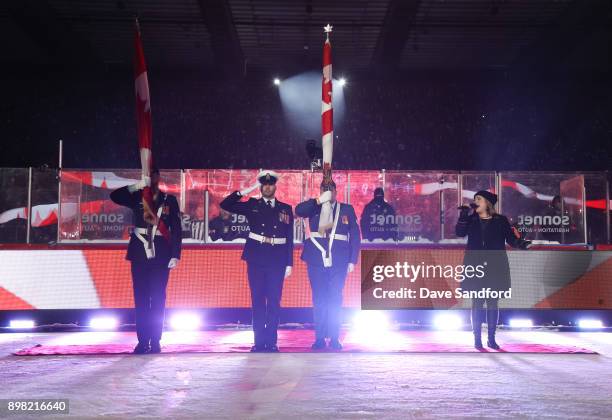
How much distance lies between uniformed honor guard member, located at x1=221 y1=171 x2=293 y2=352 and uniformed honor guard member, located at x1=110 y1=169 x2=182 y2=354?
68 cm

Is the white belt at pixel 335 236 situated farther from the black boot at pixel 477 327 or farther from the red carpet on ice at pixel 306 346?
the black boot at pixel 477 327

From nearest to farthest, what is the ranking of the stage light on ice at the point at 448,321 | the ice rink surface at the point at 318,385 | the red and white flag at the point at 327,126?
the ice rink surface at the point at 318,385, the red and white flag at the point at 327,126, the stage light on ice at the point at 448,321


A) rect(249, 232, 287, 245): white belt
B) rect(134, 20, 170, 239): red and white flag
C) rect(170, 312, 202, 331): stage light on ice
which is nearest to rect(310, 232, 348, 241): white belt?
rect(249, 232, 287, 245): white belt

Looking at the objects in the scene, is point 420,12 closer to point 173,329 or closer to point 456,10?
point 456,10

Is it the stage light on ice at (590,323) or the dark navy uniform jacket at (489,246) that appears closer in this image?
the dark navy uniform jacket at (489,246)

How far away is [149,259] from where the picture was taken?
625 cm

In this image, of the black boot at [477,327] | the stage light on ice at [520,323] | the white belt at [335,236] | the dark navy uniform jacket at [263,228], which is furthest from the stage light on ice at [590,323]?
the dark navy uniform jacket at [263,228]

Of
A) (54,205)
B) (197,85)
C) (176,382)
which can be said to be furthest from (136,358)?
(197,85)

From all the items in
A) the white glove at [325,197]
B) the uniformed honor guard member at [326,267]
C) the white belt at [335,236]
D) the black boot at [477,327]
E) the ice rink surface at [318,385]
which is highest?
the white glove at [325,197]

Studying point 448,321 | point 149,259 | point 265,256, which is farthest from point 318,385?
point 448,321

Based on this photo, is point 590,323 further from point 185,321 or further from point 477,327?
point 185,321

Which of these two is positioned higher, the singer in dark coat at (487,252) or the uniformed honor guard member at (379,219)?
the uniformed honor guard member at (379,219)

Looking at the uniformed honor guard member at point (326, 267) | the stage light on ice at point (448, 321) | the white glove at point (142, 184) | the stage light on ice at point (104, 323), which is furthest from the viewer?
the stage light on ice at point (448, 321)

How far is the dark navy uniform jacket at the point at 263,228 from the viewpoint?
6320 mm
